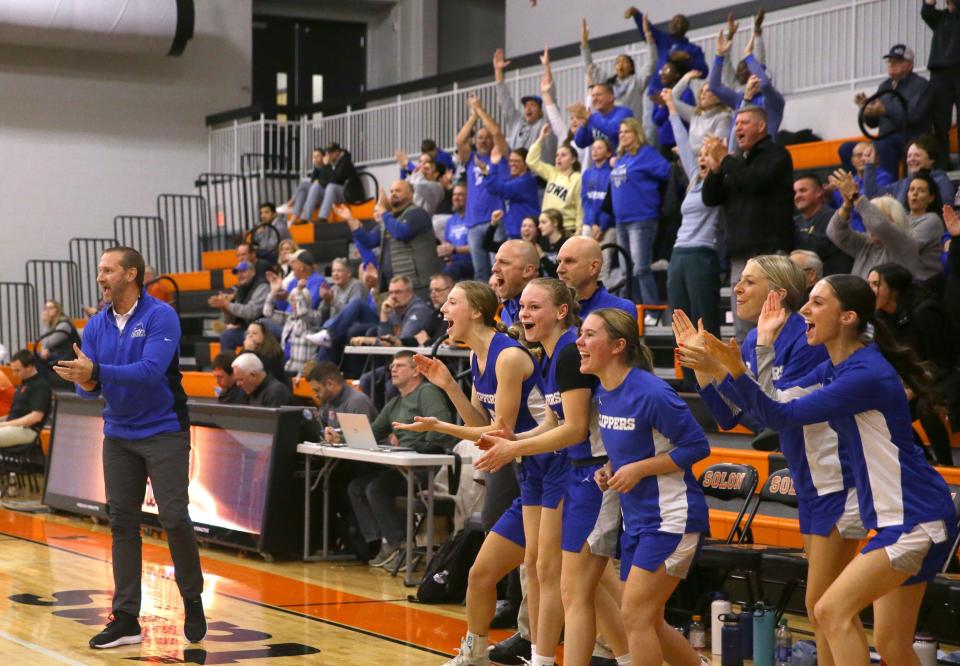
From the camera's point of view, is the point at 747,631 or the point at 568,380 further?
the point at 747,631

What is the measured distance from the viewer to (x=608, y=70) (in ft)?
53.1

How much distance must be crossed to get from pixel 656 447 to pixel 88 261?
1779cm

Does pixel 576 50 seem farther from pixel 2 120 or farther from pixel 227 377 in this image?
pixel 2 120

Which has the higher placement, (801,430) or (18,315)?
(18,315)

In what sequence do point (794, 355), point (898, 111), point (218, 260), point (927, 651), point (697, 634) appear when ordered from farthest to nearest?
point (218, 260) < point (898, 111) < point (697, 634) < point (927, 651) < point (794, 355)

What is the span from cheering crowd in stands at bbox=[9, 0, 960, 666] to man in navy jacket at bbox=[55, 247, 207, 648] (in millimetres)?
1425

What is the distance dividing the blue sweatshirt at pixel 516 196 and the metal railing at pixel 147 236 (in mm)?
10563

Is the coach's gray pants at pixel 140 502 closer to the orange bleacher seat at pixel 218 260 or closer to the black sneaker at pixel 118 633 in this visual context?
the black sneaker at pixel 118 633

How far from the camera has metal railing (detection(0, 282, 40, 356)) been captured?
68.1 feet

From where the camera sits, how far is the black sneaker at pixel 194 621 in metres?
6.70

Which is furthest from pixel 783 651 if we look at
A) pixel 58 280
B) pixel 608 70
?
pixel 58 280

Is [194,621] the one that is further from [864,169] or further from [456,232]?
[456,232]

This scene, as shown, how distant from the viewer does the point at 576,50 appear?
56.9ft

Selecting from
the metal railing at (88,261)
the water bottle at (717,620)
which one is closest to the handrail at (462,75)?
the metal railing at (88,261)
